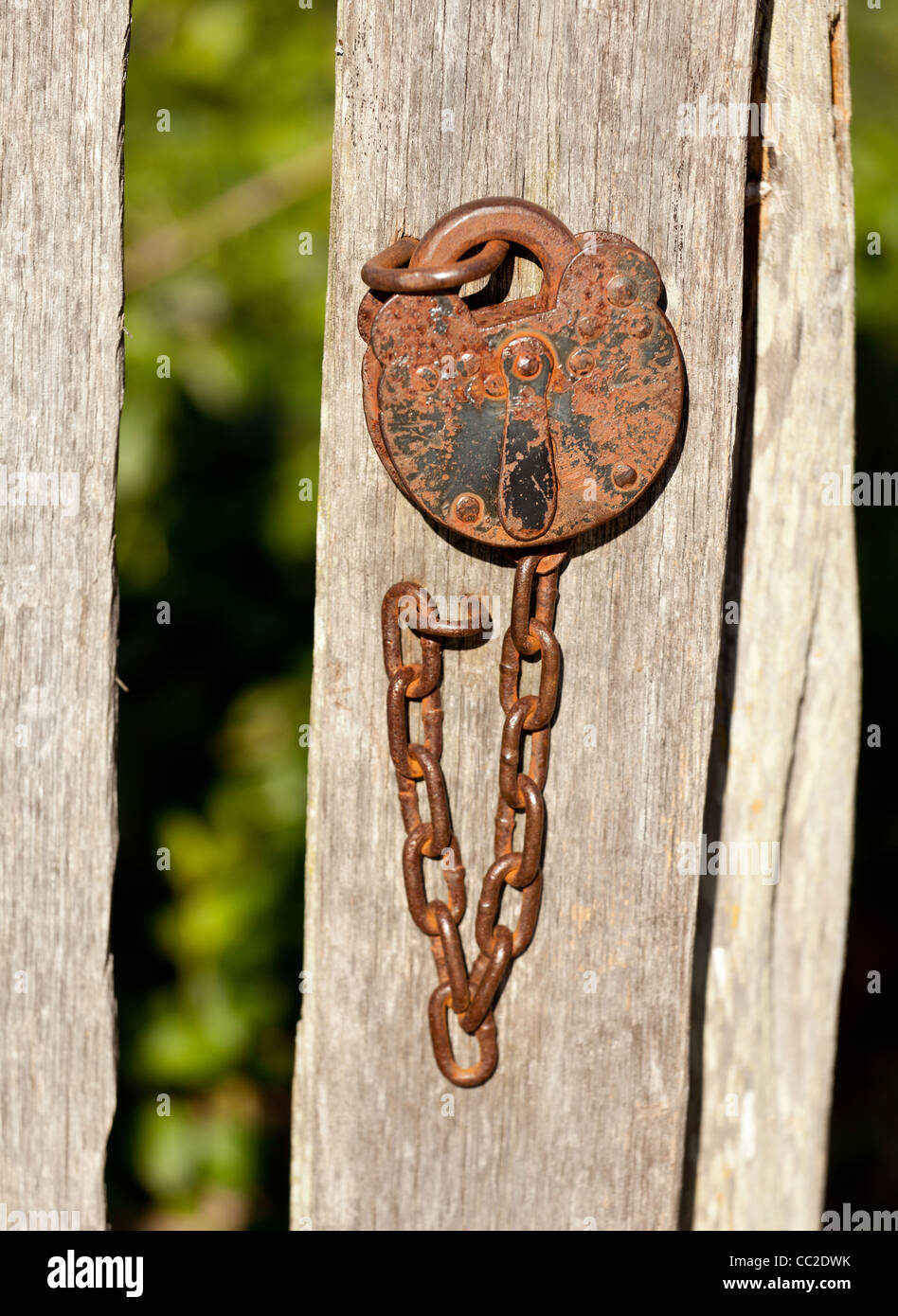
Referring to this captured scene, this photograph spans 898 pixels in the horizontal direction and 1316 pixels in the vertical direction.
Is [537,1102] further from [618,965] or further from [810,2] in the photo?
[810,2]

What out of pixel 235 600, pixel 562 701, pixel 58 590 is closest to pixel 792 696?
pixel 562 701

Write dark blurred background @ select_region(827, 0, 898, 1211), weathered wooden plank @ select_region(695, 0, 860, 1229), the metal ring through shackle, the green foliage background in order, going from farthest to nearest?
dark blurred background @ select_region(827, 0, 898, 1211) < the green foliage background < weathered wooden plank @ select_region(695, 0, 860, 1229) < the metal ring through shackle

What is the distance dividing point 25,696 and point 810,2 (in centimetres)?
115

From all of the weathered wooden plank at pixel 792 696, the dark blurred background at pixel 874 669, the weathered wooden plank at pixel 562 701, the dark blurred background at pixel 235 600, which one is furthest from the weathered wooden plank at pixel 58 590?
the dark blurred background at pixel 874 669

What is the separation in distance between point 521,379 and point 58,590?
1.72 feet

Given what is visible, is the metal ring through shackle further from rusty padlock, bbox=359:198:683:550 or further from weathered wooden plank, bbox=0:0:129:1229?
weathered wooden plank, bbox=0:0:129:1229

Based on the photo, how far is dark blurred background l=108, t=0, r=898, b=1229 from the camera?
2.62 m

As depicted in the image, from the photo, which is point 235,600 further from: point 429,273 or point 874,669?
point 429,273

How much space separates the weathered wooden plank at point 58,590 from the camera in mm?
1100

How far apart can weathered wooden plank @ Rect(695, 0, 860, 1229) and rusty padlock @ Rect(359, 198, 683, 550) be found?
281 millimetres

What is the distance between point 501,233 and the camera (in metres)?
1.05

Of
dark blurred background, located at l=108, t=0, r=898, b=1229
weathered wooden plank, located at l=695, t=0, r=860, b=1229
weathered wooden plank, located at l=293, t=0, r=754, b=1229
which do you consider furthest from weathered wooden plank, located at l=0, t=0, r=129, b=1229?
dark blurred background, located at l=108, t=0, r=898, b=1229

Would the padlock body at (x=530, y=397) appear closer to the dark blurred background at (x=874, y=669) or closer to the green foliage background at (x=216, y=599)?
the green foliage background at (x=216, y=599)

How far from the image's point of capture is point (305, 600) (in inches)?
111
